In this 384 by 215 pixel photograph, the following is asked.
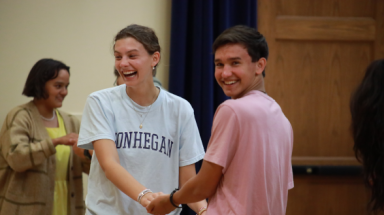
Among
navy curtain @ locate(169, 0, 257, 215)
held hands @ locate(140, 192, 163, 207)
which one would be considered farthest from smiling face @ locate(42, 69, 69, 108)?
held hands @ locate(140, 192, 163, 207)

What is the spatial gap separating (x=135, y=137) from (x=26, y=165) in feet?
3.91

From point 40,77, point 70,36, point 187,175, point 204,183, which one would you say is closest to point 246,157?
point 204,183

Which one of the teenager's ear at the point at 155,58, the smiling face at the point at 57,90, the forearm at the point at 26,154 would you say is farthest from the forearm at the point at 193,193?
the smiling face at the point at 57,90

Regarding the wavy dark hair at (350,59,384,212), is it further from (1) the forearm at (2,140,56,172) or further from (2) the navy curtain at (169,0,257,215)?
(1) the forearm at (2,140,56,172)

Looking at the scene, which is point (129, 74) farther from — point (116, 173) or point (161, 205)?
point (161, 205)

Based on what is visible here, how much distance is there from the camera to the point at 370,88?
132cm

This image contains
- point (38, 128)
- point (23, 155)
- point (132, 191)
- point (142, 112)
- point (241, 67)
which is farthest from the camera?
point (38, 128)

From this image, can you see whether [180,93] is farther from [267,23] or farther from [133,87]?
[133,87]

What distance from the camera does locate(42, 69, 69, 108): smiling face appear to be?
2.88m

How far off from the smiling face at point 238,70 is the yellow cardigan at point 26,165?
5.21 feet

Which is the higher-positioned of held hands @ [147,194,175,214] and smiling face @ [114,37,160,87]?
smiling face @ [114,37,160,87]

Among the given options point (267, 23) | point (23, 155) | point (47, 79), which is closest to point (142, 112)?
point (23, 155)

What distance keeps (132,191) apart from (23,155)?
1.25 m

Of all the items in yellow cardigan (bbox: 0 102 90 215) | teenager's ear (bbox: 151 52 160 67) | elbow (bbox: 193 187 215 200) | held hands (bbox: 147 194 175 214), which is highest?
teenager's ear (bbox: 151 52 160 67)
